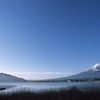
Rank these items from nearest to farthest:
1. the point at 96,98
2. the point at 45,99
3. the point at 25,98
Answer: the point at 96,98
the point at 45,99
the point at 25,98

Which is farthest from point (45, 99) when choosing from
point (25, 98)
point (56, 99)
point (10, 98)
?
point (10, 98)

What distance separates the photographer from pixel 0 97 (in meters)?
14.9

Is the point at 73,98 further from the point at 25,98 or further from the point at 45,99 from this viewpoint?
the point at 25,98

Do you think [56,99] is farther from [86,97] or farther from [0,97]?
[0,97]

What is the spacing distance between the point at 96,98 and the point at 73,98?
173cm

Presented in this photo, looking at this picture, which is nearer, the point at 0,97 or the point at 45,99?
the point at 45,99

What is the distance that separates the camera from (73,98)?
1280 cm

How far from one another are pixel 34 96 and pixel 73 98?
397cm

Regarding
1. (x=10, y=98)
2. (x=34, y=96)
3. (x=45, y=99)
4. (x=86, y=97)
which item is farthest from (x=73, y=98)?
(x=10, y=98)

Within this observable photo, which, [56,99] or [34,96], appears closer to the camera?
[56,99]

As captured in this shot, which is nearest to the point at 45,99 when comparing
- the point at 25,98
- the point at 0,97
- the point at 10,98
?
the point at 25,98

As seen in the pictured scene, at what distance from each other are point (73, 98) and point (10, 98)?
18.4 feet

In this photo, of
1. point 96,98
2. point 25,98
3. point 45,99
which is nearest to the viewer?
point 96,98

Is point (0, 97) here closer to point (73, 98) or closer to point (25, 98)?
point (25, 98)
